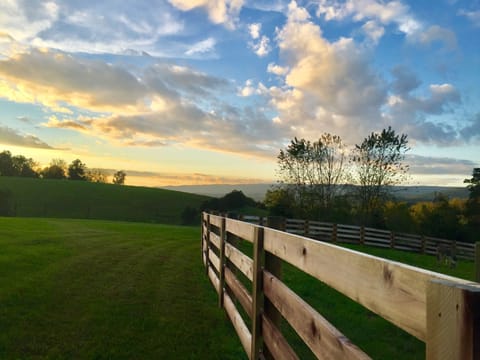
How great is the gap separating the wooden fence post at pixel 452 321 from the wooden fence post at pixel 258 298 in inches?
101

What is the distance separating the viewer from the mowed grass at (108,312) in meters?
4.65

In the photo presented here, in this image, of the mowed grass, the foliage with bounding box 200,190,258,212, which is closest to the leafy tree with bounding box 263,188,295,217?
the foliage with bounding box 200,190,258,212

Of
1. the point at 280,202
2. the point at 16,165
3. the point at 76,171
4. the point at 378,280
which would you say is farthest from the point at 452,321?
the point at 16,165

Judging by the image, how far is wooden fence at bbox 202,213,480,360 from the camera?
3.92 ft

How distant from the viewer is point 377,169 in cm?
3362

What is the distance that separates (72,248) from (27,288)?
645 cm

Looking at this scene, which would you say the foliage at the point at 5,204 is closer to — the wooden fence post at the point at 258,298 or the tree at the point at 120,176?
the tree at the point at 120,176

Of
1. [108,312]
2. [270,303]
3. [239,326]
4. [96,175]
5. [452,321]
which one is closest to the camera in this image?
[452,321]

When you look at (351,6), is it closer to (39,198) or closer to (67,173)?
(39,198)

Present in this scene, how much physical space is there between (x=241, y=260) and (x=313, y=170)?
3081cm

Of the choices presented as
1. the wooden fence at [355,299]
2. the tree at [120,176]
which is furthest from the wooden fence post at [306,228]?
the tree at [120,176]

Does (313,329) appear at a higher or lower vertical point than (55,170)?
lower

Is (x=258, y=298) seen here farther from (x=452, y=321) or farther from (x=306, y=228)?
(x=306, y=228)

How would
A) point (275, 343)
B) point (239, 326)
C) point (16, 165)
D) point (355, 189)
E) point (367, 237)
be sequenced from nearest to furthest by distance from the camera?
point (275, 343), point (239, 326), point (367, 237), point (355, 189), point (16, 165)
